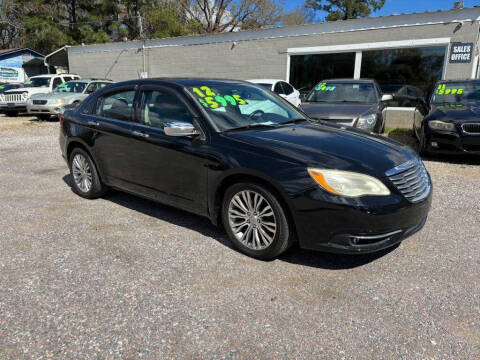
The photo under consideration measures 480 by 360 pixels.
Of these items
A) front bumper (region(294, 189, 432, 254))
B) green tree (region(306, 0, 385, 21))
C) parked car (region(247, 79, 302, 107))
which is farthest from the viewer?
green tree (region(306, 0, 385, 21))

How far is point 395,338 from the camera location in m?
2.41

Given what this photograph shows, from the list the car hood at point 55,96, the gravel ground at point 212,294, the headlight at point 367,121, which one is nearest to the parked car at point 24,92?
the car hood at point 55,96

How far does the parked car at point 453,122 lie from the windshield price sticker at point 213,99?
458 cm

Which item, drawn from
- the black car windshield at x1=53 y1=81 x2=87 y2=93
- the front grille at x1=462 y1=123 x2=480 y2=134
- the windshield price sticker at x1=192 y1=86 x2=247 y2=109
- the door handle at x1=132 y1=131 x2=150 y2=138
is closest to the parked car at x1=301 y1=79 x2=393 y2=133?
the front grille at x1=462 y1=123 x2=480 y2=134

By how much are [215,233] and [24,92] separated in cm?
1520

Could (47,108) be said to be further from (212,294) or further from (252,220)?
(212,294)

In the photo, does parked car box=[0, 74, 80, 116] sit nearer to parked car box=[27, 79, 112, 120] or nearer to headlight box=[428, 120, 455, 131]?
parked car box=[27, 79, 112, 120]

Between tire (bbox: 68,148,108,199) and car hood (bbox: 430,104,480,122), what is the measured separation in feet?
19.7

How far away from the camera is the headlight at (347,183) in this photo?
9.60 feet

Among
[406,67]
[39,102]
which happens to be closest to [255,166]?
[406,67]

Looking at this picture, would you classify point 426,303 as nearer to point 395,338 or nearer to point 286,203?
point 395,338

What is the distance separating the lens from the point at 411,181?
10.6 feet

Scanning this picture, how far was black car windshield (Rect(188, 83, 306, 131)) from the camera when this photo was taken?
3766mm

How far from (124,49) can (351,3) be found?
79.7ft
